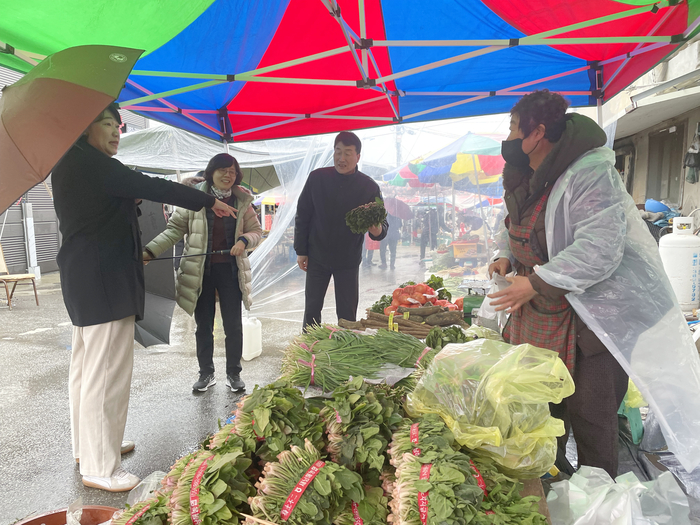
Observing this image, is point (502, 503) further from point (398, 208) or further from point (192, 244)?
point (398, 208)

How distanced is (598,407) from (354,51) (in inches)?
109

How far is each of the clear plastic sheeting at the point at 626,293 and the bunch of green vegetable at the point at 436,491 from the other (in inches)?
36.0

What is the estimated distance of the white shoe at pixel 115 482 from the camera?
8.61ft

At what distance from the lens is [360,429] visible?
1.46 m

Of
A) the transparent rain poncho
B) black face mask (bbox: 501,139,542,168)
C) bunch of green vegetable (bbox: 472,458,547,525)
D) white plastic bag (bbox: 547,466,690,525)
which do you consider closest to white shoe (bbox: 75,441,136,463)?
bunch of green vegetable (bbox: 472,458,547,525)

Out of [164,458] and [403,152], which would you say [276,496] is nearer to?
[164,458]

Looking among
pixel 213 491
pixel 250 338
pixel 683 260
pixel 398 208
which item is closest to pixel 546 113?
pixel 213 491

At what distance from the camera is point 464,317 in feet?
12.2

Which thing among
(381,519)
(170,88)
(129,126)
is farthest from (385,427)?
(129,126)

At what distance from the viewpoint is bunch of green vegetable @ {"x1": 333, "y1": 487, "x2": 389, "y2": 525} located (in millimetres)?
1326

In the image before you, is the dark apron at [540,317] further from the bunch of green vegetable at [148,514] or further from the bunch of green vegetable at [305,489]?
the bunch of green vegetable at [148,514]

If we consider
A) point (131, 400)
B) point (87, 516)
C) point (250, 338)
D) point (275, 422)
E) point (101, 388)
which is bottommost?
point (131, 400)

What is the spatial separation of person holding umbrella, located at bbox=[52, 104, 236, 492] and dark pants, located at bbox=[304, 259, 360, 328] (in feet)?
5.48

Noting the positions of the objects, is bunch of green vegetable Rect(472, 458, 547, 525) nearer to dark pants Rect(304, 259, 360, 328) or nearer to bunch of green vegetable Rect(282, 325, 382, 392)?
bunch of green vegetable Rect(282, 325, 382, 392)
